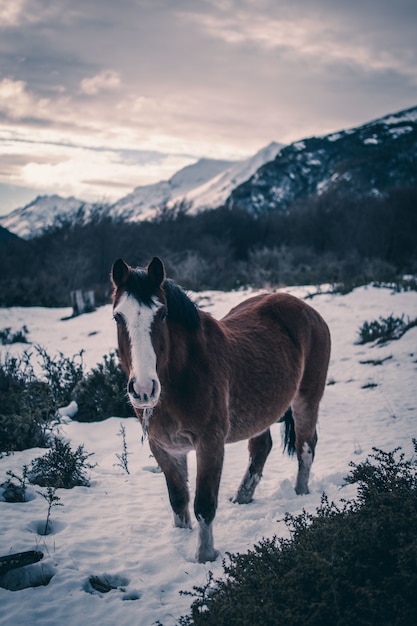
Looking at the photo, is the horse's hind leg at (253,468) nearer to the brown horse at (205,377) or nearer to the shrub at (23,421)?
the brown horse at (205,377)

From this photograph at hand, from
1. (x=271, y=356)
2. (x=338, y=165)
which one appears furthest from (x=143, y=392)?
(x=338, y=165)

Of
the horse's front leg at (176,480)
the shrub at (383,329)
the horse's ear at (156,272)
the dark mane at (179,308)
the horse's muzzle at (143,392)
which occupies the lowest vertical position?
the horse's front leg at (176,480)

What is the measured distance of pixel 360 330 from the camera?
9.07m

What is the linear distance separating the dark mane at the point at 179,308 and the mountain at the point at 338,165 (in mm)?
41947

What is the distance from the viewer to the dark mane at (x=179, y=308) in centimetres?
296

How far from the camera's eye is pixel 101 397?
647 centimetres

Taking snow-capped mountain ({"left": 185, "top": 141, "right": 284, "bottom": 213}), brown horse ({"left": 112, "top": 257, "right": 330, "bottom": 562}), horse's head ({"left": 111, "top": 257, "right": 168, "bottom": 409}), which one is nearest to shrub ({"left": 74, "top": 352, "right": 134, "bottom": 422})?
brown horse ({"left": 112, "top": 257, "right": 330, "bottom": 562})

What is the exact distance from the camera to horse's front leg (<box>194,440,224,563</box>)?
2943 mm

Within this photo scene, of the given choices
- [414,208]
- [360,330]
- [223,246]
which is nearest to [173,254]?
[223,246]

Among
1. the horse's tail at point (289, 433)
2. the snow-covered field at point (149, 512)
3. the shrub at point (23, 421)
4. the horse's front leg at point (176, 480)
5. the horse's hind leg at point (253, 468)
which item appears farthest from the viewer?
the shrub at point (23, 421)

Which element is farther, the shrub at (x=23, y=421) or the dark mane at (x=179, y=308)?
the shrub at (x=23, y=421)

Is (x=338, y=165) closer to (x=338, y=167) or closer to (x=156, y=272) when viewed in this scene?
(x=338, y=167)

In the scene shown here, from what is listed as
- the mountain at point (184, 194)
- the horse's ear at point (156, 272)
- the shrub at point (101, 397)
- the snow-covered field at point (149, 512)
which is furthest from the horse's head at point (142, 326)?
the mountain at point (184, 194)

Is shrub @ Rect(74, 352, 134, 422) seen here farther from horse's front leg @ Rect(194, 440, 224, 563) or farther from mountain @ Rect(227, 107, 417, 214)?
mountain @ Rect(227, 107, 417, 214)
